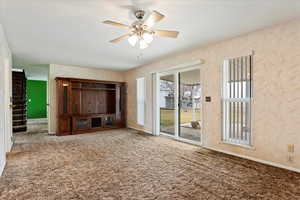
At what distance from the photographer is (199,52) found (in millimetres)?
4066

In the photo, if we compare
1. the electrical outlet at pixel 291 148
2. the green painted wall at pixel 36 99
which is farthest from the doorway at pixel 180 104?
the green painted wall at pixel 36 99

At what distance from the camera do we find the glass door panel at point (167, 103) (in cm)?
504

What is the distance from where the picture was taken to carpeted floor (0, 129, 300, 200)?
199 centimetres

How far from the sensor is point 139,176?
2.46 m

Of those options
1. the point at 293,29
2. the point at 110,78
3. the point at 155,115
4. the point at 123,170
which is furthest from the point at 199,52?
the point at 110,78

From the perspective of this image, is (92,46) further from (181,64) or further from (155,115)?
(155,115)

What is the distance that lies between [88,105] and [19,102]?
2.51 m

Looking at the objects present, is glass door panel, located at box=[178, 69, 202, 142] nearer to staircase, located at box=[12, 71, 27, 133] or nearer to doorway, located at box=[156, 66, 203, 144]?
doorway, located at box=[156, 66, 203, 144]

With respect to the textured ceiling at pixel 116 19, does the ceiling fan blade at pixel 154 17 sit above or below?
below

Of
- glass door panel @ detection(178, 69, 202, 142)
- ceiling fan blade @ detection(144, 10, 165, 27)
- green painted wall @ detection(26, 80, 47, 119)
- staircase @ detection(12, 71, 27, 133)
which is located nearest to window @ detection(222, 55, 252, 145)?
glass door panel @ detection(178, 69, 202, 142)

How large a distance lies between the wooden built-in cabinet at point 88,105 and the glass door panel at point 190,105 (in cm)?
277

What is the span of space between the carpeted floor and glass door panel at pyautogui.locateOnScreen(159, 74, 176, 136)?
1573mm

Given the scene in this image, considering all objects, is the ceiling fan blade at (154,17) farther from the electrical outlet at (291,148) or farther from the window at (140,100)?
the window at (140,100)

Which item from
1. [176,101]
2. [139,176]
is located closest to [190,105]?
[176,101]
